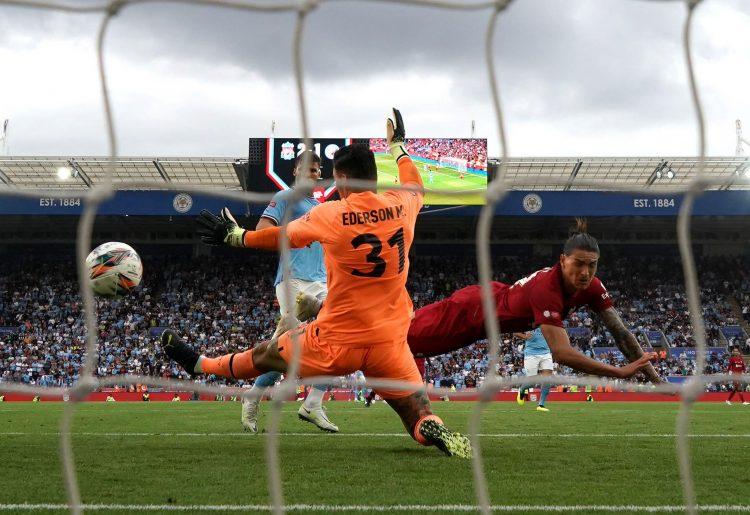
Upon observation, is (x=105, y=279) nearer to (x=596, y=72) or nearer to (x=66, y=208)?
(x=596, y=72)

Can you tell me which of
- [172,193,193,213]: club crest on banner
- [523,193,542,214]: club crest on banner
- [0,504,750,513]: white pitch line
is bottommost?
[0,504,750,513]: white pitch line

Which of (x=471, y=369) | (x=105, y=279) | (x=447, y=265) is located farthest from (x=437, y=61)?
(x=447, y=265)

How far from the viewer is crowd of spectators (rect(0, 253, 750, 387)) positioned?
23.5m

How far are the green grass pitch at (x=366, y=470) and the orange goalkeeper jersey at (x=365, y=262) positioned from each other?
0.80m

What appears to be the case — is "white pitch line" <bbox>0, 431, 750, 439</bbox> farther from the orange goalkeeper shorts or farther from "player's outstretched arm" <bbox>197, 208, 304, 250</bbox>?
"player's outstretched arm" <bbox>197, 208, 304, 250</bbox>

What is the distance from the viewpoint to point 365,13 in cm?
326

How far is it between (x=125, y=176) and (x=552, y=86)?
26.9m

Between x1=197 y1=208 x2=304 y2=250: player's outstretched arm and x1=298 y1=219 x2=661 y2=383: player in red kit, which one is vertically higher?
x1=197 y1=208 x2=304 y2=250: player's outstretched arm

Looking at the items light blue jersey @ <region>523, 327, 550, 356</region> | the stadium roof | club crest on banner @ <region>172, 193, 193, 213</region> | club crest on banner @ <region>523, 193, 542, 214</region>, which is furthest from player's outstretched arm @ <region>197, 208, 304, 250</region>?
club crest on banner @ <region>523, 193, 542, 214</region>

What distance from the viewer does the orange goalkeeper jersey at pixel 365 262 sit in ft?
14.4

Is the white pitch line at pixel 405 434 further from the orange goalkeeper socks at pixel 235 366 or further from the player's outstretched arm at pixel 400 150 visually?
the player's outstretched arm at pixel 400 150

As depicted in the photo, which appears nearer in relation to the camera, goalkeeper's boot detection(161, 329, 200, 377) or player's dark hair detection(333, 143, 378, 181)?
player's dark hair detection(333, 143, 378, 181)

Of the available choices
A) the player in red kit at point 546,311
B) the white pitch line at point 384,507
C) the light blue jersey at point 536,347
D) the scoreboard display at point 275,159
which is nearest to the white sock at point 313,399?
the player in red kit at point 546,311

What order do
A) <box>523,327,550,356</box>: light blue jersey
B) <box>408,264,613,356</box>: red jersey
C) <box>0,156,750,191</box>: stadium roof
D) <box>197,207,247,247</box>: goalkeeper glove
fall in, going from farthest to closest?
<box>0,156,750,191</box>: stadium roof < <box>523,327,550,356</box>: light blue jersey < <box>408,264,613,356</box>: red jersey < <box>197,207,247,247</box>: goalkeeper glove
